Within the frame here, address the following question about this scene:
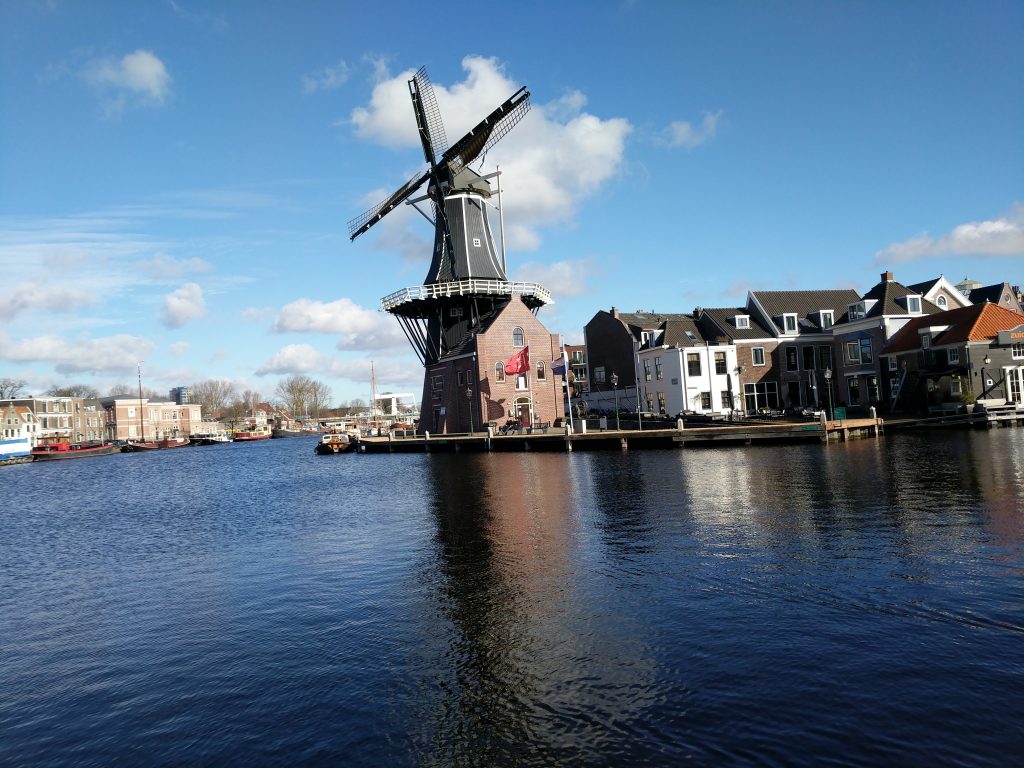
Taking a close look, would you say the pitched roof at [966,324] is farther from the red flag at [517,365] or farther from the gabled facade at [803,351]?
the red flag at [517,365]

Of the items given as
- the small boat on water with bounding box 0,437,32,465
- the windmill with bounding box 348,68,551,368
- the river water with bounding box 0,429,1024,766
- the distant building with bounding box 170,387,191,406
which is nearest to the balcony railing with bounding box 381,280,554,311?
the windmill with bounding box 348,68,551,368

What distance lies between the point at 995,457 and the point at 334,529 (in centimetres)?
2644

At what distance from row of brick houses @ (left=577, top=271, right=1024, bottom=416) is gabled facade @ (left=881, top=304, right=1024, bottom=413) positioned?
15 centimetres

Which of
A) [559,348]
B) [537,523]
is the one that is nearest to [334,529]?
[537,523]

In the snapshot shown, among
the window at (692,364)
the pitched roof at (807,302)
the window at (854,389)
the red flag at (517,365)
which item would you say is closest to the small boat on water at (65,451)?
the red flag at (517,365)

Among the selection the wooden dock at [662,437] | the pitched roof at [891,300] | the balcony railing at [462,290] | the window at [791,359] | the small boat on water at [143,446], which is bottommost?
the wooden dock at [662,437]

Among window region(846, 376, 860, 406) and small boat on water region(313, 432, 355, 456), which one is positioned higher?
window region(846, 376, 860, 406)

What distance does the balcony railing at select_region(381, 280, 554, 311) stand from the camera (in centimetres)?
6097

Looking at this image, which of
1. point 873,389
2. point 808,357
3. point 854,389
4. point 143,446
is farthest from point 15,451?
point 873,389

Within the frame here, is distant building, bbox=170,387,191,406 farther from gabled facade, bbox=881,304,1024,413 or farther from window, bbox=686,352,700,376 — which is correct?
gabled facade, bbox=881,304,1024,413

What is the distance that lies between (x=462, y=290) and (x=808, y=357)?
31.4 m

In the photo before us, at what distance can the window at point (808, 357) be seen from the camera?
205 feet

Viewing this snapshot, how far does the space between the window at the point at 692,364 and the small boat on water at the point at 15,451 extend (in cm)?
9222

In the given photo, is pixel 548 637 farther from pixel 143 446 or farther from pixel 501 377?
pixel 143 446
